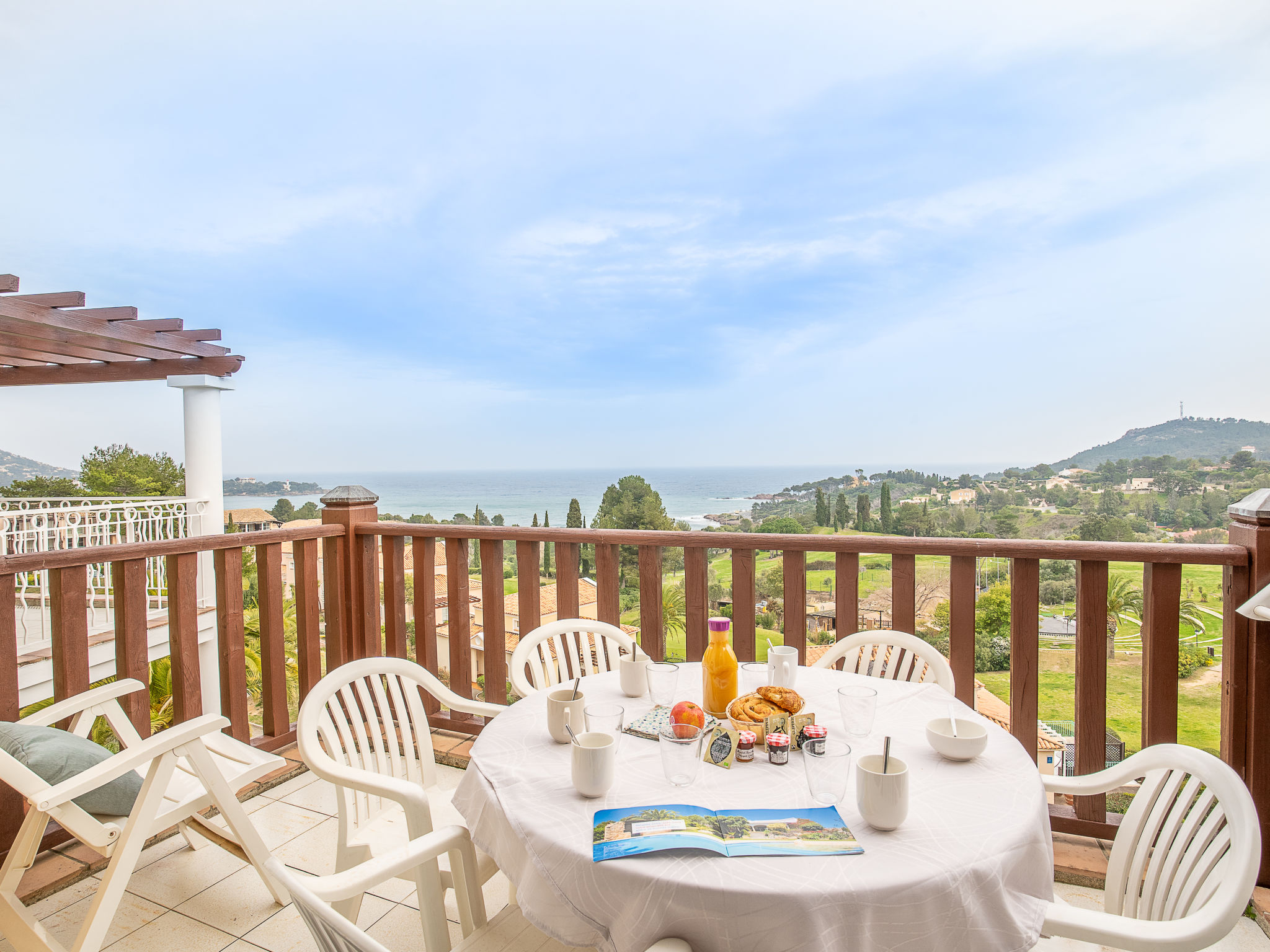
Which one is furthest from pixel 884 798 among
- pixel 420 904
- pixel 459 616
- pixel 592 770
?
pixel 459 616

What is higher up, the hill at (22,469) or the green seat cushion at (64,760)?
the hill at (22,469)

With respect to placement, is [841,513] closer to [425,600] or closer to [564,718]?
[425,600]

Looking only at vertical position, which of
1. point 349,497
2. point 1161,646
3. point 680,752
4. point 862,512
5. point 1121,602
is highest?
point 349,497

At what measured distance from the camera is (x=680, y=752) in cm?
112

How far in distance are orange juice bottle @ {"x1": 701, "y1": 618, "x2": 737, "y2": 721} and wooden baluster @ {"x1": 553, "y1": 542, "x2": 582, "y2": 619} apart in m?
1.30

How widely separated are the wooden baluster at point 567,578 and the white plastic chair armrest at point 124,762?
1.37 meters

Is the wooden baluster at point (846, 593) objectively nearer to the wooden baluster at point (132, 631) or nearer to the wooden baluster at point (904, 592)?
the wooden baluster at point (904, 592)

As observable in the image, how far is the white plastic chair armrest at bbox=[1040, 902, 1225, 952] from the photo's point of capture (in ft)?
3.00

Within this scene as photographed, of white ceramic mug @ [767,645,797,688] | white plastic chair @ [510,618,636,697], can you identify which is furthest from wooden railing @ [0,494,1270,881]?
white ceramic mug @ [767,645,797,688]

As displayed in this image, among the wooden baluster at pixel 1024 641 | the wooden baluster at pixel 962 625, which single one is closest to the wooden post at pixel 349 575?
the wooden baluster at pixel 962 625

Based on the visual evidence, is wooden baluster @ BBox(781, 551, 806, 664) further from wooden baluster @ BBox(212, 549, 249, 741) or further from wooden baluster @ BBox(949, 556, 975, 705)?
wooden baluster @ BBox(212, 549, 249, 741)

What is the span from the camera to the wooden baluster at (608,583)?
2.73 meters

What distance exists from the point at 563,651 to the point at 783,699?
98 cm

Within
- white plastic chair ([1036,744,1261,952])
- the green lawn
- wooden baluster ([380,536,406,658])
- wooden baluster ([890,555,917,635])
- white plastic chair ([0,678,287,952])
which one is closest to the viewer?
white plastic chair ([1036,744,1261,952])
